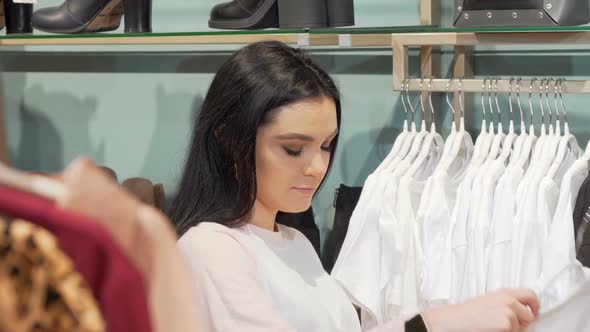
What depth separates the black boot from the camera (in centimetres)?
228

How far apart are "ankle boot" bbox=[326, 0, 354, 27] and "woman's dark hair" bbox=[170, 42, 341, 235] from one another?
2.14ft

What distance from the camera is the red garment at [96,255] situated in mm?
454

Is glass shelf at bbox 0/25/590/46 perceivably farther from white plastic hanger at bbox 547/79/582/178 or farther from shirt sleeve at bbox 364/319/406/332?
shirt sleeve at bbox 364/319/406/332

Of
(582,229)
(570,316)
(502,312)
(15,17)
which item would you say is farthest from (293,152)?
(15,17)

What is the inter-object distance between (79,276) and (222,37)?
1.59 metres

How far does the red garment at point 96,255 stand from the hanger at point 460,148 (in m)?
1.32

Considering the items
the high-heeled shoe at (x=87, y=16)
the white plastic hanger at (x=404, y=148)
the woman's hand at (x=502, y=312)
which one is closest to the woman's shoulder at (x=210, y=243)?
the woman's hand at (x=502, y=312)

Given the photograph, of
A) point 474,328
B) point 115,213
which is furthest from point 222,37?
point 115,213

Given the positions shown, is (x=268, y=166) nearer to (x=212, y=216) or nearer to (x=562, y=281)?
(x=212, y=216)

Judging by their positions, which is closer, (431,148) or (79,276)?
(79,276)

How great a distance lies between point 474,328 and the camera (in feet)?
3.37

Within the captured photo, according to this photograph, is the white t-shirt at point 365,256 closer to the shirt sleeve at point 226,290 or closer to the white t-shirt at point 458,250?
the white t-shirt at point 458,250

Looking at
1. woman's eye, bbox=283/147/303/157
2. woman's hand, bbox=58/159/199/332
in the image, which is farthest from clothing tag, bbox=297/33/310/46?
woman's hand, bbox=58/159/199/332

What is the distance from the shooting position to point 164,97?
251cm
